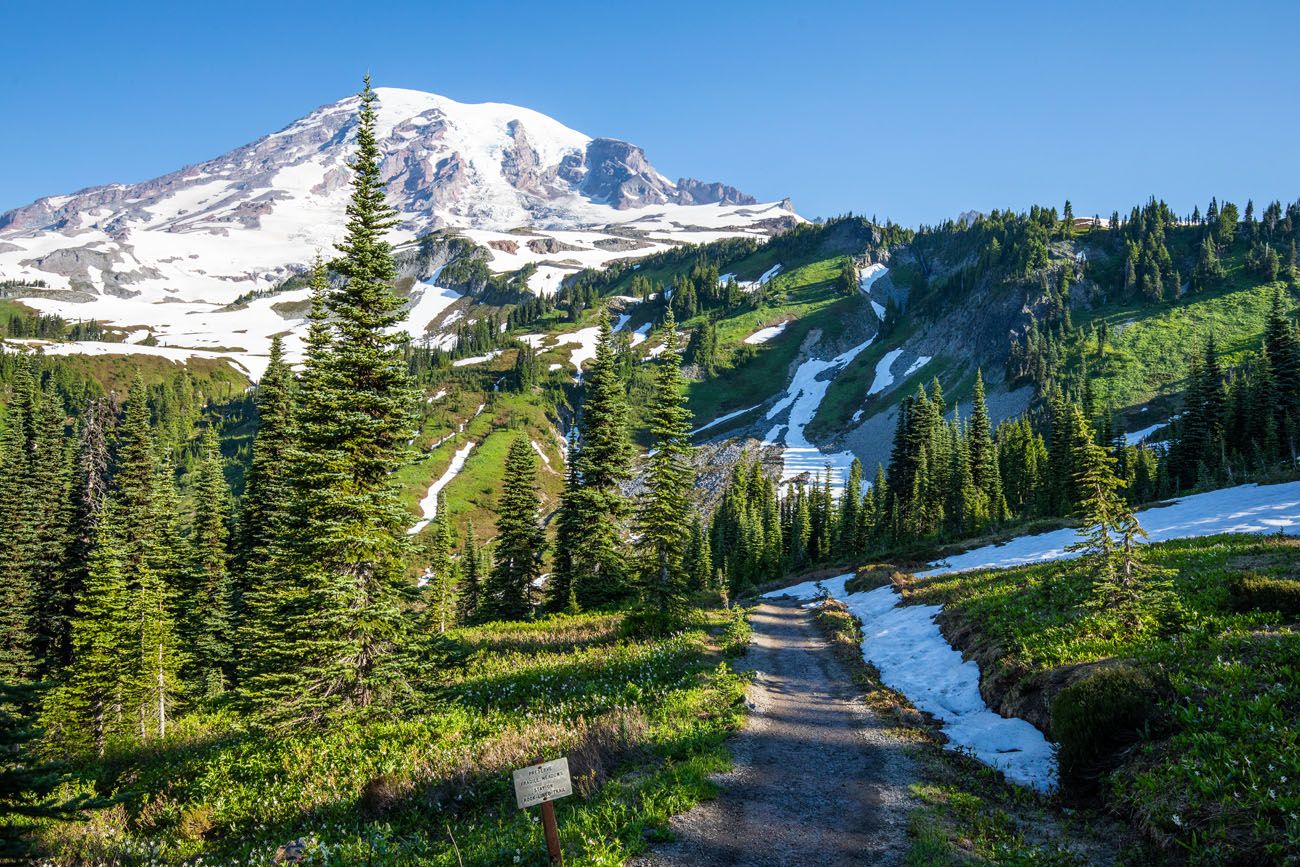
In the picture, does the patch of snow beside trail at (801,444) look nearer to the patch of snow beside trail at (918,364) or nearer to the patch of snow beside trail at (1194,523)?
the patch of snow beside trail at (918,364)

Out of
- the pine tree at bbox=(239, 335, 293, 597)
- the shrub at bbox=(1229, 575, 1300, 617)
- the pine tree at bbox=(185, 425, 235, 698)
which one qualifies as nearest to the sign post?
the shrub at bbox=(1229, 575, 1300, 617)

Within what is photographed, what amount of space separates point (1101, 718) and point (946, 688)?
25.5 ft

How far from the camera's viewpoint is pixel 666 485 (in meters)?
31.5

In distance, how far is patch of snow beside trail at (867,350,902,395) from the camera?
18212cm

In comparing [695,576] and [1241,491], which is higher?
[1241,491]

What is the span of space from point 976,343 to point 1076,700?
188 m

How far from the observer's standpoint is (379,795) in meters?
10.8

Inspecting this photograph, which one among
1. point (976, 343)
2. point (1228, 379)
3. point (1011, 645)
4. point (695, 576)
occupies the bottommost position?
point (695, 576)

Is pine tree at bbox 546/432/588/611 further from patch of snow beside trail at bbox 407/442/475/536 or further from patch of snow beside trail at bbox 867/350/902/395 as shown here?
patch of snow beside trail at bbox 867/350/902/395

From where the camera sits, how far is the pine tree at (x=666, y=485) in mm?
29625

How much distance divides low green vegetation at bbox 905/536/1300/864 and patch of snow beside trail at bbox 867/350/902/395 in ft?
563

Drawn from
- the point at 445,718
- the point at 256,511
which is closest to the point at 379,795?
the point at 445,718

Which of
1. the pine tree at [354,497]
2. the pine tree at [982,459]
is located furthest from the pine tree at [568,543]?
the pine tree at [982,459]

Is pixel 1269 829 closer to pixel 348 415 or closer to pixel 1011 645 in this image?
pixel 1011 645
